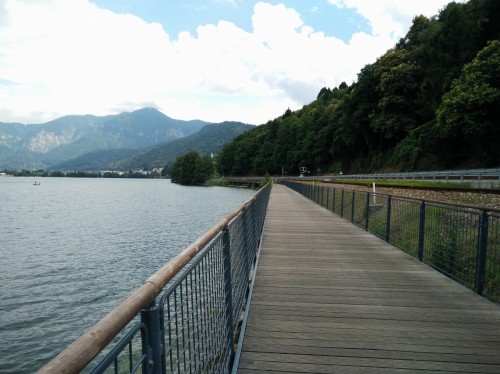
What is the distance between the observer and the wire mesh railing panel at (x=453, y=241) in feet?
20.0

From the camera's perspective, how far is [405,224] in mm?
8898

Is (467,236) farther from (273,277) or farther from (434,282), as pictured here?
(273,277)

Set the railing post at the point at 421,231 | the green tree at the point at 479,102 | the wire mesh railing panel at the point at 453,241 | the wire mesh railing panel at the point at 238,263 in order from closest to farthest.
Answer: the wire mesh railing panel at the point at 238,263 → the wire mesh railing panel at the point at 453,241 → the railing post at the point at 421,231 → the green tree at the point at 479,102

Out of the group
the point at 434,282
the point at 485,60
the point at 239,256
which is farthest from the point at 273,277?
the point at 485,60

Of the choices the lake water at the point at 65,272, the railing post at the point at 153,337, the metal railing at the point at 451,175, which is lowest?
the lake water at the point at 65,272

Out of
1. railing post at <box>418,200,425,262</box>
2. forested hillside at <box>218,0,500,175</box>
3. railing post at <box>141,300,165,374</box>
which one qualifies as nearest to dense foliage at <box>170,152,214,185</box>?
forested hillside at <box>218,0,500,175</box>

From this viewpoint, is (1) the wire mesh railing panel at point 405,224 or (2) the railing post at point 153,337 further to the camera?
(1) the wire mesh railing panel at point 405,224

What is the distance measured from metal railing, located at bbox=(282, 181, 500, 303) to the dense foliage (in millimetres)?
112912

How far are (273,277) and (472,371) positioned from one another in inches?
130

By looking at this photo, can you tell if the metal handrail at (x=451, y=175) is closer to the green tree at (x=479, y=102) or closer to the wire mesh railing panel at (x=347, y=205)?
the green tree at (x=479, y=102)

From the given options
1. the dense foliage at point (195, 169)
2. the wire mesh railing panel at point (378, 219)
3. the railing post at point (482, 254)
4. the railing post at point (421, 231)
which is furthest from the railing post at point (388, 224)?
the dense foliage at point (195, 169)

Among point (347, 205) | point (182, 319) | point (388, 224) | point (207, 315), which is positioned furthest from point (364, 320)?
point (347, 205)

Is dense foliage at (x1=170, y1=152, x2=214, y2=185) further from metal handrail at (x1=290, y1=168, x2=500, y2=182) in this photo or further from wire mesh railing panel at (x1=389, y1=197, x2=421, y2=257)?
wire mesh railing panel at (x1=389, y1=197, x2=421, y2=257)

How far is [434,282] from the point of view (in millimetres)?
6020
